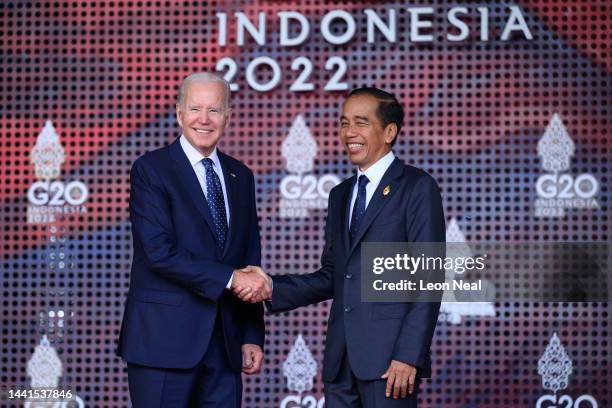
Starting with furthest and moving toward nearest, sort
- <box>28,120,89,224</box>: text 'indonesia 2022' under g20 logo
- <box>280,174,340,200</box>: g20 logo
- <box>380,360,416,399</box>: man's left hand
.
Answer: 1. <box>28,120,89,224</box>: text 'indonesia 2022' under g20 logo
2. <box>280,174,340,200</box>: g20 logo
3. <box>380,360,416,399</box>: man's left hand

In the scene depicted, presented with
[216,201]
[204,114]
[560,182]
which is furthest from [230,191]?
[560,182]

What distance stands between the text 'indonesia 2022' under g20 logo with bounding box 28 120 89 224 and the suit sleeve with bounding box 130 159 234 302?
2.13 meters

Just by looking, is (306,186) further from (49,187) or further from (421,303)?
(421,303)

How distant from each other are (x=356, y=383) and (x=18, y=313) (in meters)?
2.73

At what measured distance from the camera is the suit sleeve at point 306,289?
4246 millimetres

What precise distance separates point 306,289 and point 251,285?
38 cm

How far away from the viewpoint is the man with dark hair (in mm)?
3760

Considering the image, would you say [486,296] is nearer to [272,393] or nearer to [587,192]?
[587,192]

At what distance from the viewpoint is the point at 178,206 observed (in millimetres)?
3906

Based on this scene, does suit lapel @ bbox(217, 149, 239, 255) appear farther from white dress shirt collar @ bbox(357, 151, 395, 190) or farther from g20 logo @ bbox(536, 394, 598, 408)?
g20 logo @ bbox(536, 394, 598, 408)

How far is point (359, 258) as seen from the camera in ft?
12.8

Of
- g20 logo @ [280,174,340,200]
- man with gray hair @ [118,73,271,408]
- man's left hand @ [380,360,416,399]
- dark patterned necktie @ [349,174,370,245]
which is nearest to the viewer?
man's left hand @ [380,360,416,399]

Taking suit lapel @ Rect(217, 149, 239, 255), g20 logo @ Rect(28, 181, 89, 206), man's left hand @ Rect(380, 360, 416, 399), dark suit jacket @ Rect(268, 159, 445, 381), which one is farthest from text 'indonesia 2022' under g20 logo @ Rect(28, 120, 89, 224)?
man's left hand @ Rect(380, 360, 416, 399)

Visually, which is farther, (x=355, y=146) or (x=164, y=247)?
(x=355, y=146)
